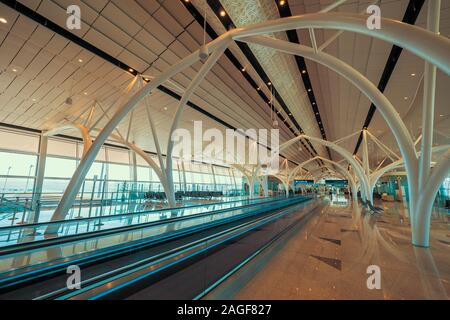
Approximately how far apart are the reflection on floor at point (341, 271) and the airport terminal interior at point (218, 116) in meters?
0.03

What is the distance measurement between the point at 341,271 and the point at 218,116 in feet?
41.3

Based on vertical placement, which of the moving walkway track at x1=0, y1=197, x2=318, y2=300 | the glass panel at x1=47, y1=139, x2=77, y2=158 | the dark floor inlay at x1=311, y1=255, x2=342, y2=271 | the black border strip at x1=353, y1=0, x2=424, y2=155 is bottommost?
the dark floor inlay at x1=311, y1=255, x2=342, y2=271

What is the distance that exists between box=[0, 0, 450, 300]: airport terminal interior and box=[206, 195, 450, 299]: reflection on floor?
0.03 metres

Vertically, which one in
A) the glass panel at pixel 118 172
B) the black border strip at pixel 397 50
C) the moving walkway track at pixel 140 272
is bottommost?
the moving walkway track at pixel 140 272

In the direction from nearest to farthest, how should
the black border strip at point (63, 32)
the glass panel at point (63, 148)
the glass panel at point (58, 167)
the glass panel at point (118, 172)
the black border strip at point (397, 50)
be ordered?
the black border strip at point (397, 50) < the black border strip at point (63, 32) < the glass panel at point (58, 167) < the glass panel at point (63, 148) < the glass panel at point (118, 172)

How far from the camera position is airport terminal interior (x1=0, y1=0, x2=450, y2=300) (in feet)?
9.69

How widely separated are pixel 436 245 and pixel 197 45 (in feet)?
34.8

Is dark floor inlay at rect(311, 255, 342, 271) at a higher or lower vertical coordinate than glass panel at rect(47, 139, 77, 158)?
lower

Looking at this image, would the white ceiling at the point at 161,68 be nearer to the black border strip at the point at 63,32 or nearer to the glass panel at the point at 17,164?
the black border strip at the point at 63,32

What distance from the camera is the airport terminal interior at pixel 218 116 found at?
9.69 feet

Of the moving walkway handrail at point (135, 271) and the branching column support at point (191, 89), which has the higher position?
the branching column support at point (191, 89)

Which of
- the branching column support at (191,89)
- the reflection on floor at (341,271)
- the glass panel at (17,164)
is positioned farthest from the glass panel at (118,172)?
the reflection on floor at (341,271)

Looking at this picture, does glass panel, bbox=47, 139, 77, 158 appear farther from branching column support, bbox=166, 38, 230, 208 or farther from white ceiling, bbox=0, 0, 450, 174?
branching column support, bbox=166, 38, 230, 208

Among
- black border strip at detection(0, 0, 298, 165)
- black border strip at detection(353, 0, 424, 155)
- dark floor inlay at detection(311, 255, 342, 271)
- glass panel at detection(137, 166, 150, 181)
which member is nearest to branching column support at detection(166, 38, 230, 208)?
black border strip at detection(0, 0, 298, 165)
